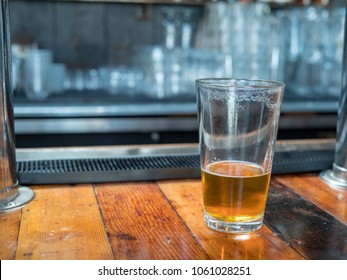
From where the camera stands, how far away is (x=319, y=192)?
0.87m

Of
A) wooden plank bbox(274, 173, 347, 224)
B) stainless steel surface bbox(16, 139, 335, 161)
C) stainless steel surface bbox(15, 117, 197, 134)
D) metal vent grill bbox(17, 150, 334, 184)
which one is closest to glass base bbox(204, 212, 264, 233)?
wooden plank bbox(274, 173, 347, 224)

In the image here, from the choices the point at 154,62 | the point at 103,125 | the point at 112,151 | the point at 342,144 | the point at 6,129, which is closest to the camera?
the point at 6,129

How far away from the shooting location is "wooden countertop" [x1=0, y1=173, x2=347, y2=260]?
2.05 feet

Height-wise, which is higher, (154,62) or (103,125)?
(154,62)

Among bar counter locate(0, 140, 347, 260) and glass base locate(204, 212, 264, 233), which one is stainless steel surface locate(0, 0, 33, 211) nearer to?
bar counter locate(0, 140, 347, 260)

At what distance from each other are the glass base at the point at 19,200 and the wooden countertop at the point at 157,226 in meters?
0.01

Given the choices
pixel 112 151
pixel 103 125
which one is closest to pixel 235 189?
pixel 112 151

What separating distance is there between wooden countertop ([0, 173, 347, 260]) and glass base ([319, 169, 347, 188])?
3 centimetres

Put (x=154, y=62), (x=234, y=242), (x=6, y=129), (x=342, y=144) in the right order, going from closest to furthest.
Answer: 1. (x=234, y=242)
2. (x=6, y=129)
3. (x=342, y=144)
4. (x=154, y=62)

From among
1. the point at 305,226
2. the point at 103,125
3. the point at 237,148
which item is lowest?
the point at 103,125

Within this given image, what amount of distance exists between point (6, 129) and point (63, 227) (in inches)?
7.6

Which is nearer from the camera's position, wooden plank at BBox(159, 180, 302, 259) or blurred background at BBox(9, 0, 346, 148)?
wooden plank at BBox(159, 180, 302, 259)

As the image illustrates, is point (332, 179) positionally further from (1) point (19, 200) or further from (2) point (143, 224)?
(1) point (19, 200)

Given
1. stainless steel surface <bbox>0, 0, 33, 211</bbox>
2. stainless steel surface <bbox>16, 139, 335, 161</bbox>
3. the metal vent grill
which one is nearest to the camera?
stainless steel surface <bbox>0, 0, 33, 211</bbox>
